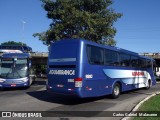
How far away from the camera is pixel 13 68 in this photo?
22.3 meters

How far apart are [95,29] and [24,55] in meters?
7.96

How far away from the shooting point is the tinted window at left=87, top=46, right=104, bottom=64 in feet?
Result: 46.0

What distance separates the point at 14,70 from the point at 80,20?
828 cm

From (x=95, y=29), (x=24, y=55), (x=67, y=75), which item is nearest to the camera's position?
(x=67, y=75)

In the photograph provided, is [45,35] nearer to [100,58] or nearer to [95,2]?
[95,2]

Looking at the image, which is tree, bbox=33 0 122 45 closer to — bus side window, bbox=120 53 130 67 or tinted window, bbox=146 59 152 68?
tinted window, bbox=146 59 152 68

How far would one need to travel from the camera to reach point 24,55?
23.0 meters

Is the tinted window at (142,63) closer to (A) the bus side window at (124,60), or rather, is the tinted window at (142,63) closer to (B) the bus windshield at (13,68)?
(A) the bus side window at (124,60)

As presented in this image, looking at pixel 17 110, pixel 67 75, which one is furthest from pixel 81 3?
pixel 17 110

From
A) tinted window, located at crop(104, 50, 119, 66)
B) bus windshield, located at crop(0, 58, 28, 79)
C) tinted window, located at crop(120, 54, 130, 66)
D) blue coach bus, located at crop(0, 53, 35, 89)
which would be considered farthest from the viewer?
bus windshield, located at crop(0, 58, 28, 79)

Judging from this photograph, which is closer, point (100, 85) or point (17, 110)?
point (17, 110)

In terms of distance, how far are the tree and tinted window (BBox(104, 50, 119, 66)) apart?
32.6 ft

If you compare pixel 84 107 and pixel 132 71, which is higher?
pixel 132 71

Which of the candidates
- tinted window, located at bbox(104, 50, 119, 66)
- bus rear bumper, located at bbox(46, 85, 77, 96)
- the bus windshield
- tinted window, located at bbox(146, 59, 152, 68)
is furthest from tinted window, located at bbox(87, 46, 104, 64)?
the bus windshield
